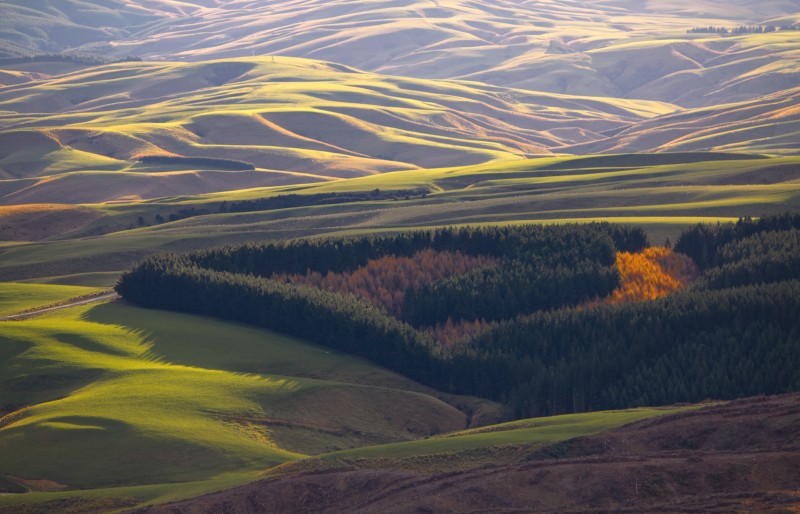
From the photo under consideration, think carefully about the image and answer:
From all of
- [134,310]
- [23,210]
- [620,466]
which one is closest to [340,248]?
[134,310]

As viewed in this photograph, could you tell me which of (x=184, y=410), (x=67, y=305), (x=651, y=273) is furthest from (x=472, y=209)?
(x=184, y=410)

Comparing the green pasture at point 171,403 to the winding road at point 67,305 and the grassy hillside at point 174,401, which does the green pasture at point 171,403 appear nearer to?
the grassy hillside at point 174,401

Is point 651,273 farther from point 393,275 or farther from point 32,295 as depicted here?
point 32,295

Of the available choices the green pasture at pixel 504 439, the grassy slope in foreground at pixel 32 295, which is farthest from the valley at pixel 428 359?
the grassy slope in foreground at pixel 32 295

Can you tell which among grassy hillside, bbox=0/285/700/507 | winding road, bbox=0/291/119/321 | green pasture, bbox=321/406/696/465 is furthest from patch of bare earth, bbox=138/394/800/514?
winding road, bbox=0/291/119/321

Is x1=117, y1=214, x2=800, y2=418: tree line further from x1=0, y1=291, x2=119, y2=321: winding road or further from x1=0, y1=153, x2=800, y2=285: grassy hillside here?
x1=0, y1=153, x2=800, y2=285: grassy hillside
